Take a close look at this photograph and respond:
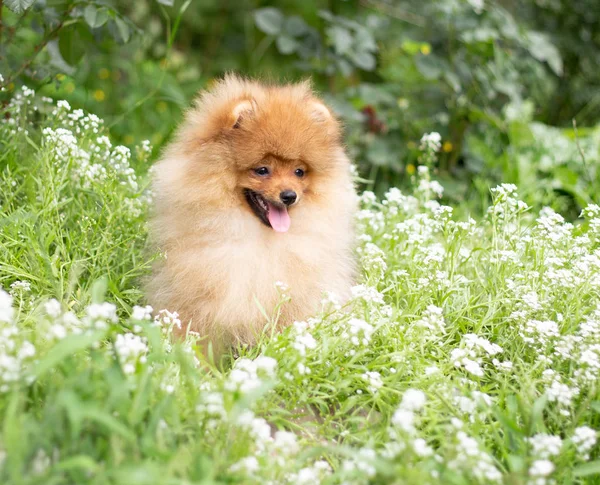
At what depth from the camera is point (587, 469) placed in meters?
2.12

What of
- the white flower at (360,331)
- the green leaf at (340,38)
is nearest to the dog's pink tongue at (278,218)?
the white flower at (360,331)

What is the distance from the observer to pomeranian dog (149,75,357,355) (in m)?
2.87

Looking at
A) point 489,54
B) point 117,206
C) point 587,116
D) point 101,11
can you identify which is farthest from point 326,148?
point 587,116

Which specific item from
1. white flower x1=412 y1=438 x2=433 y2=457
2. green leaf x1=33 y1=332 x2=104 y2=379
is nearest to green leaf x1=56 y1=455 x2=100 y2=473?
green leaf x1=33 y1=332 x2=104 y2=379

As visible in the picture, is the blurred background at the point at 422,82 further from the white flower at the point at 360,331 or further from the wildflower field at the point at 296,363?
the white flower at the point at 360,331

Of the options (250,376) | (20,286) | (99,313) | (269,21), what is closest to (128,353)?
(99,313)

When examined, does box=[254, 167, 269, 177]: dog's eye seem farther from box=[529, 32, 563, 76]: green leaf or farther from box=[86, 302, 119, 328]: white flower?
box=[529, 32, 563, 76]: green leaf

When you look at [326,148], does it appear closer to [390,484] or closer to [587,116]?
[390,484]

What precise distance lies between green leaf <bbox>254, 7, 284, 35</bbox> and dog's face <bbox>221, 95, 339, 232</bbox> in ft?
7.34

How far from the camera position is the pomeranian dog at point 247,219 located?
9.42 ft

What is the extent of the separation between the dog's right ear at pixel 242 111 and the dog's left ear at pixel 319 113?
0.95ft

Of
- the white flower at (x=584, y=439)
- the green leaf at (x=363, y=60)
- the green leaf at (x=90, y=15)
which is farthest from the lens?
the green leaf at (x=363, y=60)

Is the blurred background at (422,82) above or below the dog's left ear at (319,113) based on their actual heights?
below

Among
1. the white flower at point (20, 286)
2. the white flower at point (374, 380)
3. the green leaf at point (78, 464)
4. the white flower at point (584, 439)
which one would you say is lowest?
the white flower at point (20, 286)
